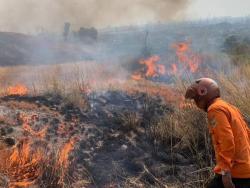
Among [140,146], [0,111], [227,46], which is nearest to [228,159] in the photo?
[140,146]

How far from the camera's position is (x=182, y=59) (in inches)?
752

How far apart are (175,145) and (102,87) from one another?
5841mm

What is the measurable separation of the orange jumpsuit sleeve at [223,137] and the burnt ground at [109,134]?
2.58 meters

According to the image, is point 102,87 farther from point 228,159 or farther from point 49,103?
point 228,159

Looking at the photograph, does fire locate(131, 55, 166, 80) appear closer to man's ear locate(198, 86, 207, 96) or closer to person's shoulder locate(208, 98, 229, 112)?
man's ear locate(198, 86, 207, 96)

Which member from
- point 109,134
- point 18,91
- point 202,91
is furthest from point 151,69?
point 202,91

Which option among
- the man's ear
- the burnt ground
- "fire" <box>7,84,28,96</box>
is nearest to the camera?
the man's ear

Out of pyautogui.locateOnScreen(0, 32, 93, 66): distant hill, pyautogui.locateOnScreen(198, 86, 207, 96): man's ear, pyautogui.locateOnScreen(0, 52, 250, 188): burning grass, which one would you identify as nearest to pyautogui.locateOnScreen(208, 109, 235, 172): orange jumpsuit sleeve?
pyautogui.locateOnScreen(198, 86, 207, 96): man's ear

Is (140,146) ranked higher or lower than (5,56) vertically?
lower

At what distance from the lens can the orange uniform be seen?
13.3 feet

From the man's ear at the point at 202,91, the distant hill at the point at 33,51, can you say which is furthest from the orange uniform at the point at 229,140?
the distant hill at the point at 33,51

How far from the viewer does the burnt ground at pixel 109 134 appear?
791cm

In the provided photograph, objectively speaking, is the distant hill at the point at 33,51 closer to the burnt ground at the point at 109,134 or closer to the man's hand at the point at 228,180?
the burnt ground at the point at 109,134

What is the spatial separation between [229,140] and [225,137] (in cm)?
4
